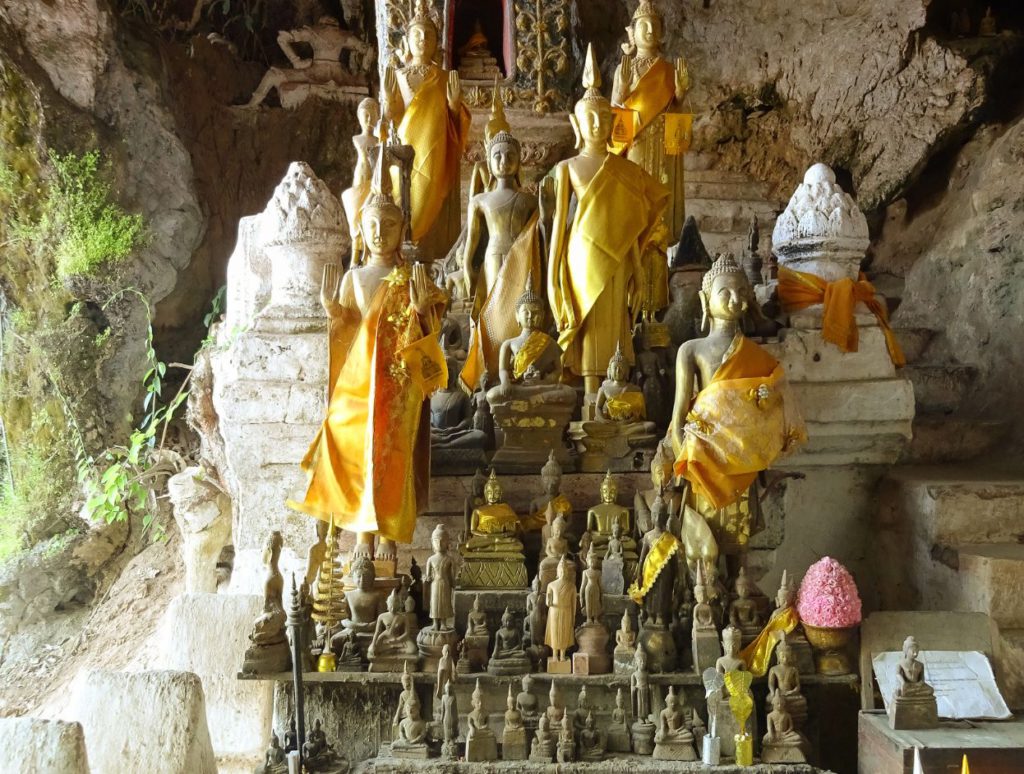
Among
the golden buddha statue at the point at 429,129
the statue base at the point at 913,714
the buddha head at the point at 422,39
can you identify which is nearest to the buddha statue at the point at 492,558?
the statue base at the point at 913,714

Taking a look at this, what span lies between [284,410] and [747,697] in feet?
9.73

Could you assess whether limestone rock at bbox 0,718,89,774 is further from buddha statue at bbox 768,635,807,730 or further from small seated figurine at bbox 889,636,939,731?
small seated figurine at bbox 889,636,939,731

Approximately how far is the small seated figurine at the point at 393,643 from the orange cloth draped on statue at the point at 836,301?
3008 millimetres

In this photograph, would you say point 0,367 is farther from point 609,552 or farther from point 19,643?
point 609,552

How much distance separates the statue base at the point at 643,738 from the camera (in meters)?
4.05

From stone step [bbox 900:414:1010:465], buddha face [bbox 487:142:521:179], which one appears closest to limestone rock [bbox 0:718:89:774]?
buddha face [bbox 487:142:521:179]

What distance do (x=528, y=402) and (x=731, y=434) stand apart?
1208 mm

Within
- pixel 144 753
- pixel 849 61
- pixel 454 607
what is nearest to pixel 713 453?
pixel 454 607

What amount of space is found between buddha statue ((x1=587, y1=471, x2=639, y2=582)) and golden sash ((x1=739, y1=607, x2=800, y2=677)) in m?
0.66

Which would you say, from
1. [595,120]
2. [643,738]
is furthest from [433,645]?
[595,120]

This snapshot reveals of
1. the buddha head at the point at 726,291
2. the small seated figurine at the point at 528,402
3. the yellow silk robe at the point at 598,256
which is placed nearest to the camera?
the buddha head at the point at 726,291

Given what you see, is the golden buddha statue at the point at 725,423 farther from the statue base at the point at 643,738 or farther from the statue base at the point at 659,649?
the statue base at the point at 643,738

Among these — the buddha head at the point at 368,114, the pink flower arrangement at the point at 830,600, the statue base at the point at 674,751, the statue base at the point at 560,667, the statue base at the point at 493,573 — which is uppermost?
the buddha head at the point at 368,114

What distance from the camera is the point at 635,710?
13.7ft
